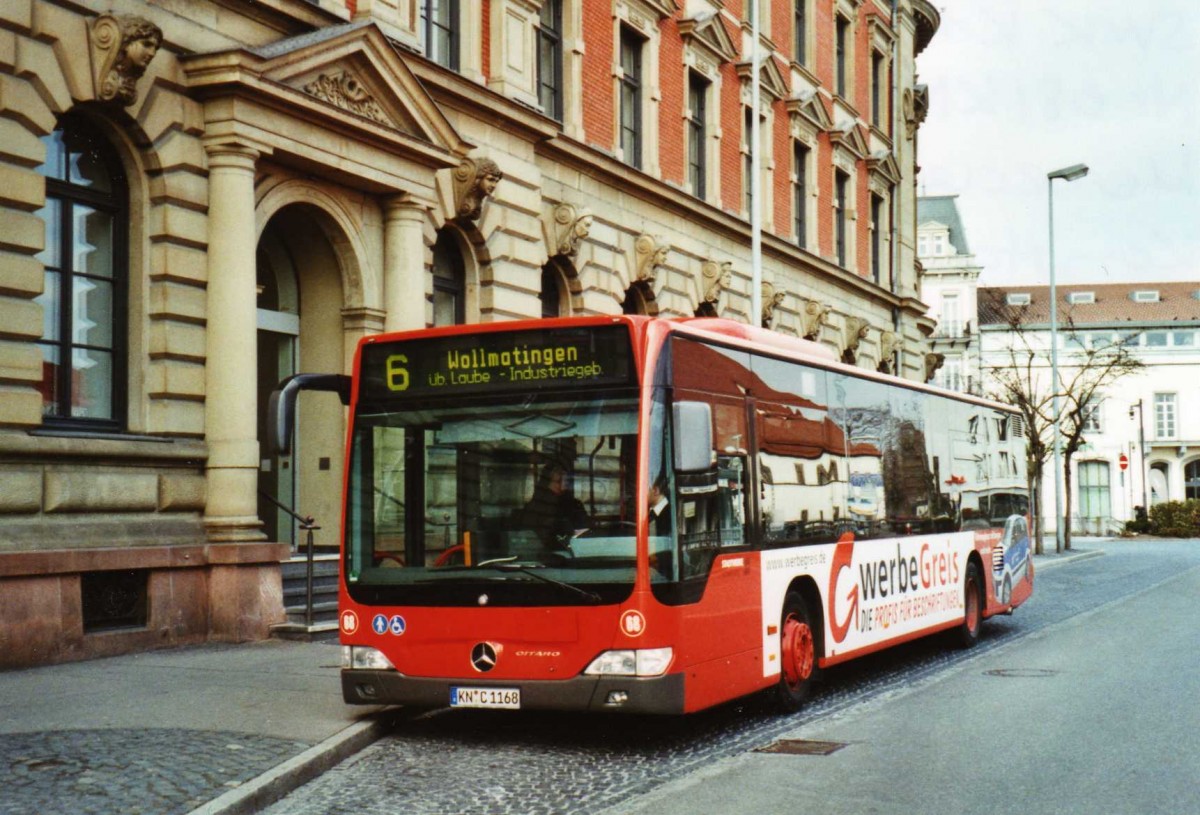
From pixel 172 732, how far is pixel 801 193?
27993 mm

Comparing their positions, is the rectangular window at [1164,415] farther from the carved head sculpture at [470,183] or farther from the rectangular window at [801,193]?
the carved head sculpture at [470,183]

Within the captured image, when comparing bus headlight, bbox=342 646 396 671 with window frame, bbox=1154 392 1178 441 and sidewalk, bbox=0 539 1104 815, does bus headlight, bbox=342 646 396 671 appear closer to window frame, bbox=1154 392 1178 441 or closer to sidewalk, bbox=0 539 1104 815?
sidewalk, bbox=0 539 1104 815

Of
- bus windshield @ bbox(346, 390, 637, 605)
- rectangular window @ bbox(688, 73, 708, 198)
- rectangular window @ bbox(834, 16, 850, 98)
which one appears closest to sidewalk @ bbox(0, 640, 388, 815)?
bus windshield @ bbox(346, 390, 637, 605)

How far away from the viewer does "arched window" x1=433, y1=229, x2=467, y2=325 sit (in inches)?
800

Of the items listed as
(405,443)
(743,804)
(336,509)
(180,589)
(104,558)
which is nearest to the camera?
(743,804)

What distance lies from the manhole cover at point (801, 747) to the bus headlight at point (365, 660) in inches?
99.6

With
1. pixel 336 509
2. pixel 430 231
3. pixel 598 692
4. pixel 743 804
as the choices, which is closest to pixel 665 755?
pixel 598 692

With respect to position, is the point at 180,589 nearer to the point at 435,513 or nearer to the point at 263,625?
the point at 263,625

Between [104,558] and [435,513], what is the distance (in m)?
5.18

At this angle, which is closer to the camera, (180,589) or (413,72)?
(180,589)

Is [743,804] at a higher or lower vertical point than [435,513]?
lower

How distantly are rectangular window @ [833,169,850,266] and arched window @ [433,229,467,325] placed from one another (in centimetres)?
1885

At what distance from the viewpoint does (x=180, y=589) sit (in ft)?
47.5

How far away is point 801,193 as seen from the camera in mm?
35375
